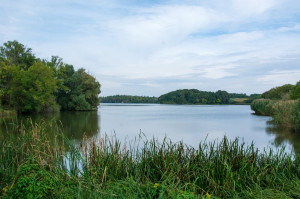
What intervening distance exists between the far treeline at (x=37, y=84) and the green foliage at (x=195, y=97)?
5943cm

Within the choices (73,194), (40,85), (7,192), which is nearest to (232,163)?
(73,194)

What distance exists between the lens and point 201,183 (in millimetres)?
4391

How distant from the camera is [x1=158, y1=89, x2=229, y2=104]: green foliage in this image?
96375 millimetres

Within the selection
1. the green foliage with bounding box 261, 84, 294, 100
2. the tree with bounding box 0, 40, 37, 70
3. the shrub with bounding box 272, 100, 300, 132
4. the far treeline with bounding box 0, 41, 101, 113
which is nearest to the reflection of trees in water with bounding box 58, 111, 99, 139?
the far treeline with bounding box 0, 41, 101, 113

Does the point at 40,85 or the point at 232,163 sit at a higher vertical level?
the point at 40,85

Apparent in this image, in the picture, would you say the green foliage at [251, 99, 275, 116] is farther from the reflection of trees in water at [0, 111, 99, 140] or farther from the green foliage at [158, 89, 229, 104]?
the green foliage at [158, 89, 229, 104]

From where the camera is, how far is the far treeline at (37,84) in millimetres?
29641

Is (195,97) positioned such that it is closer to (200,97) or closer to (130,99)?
(200,97)

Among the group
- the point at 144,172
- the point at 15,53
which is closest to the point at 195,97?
the point at 15,53

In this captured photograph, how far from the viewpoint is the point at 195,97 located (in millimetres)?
99625

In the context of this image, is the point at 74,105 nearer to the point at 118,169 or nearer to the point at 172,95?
the point at 118,169

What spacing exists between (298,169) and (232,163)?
1250 mm

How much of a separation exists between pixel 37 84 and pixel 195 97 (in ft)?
252

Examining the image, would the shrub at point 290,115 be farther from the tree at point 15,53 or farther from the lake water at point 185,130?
the tree at point 15,53
